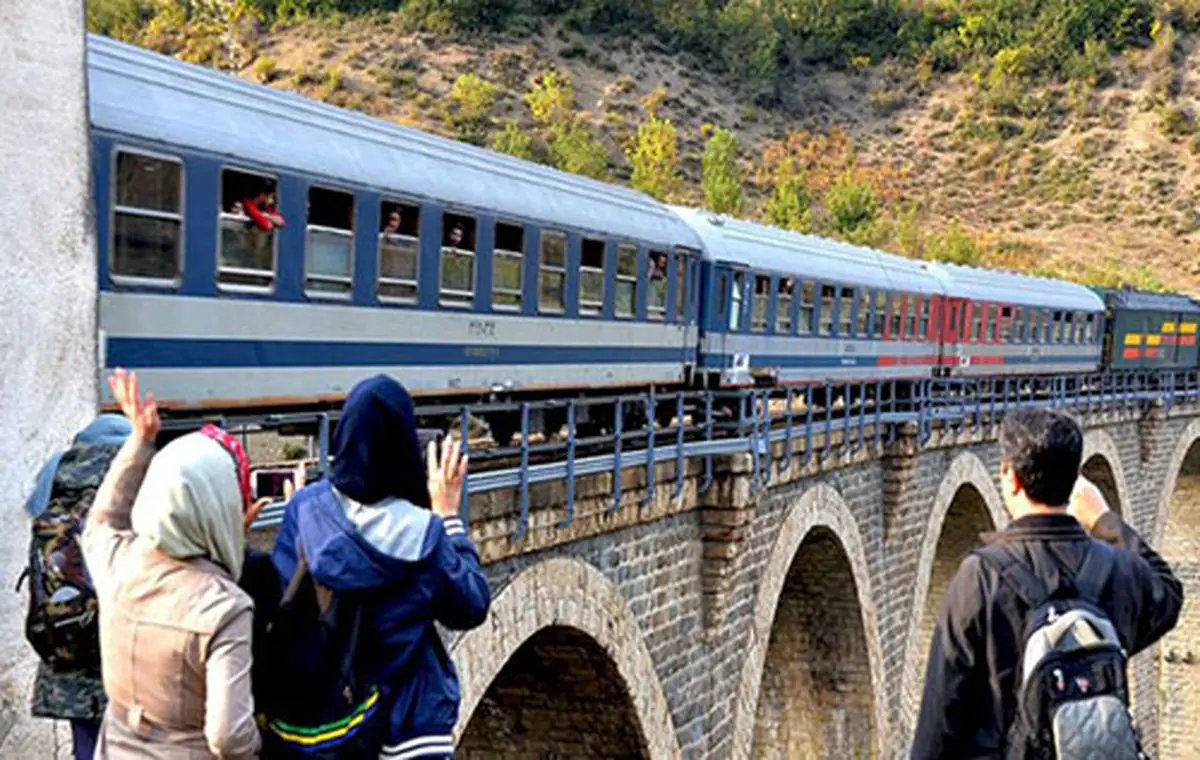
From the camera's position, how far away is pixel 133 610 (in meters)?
3.63

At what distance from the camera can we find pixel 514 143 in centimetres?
5997

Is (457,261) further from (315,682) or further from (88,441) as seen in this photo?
(315,682)

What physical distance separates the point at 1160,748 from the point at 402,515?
3628cm

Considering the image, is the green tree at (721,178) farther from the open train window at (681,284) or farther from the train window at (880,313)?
the open train window at (681,284)

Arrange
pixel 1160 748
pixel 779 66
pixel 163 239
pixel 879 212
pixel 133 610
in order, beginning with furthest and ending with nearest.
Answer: pixel 779 66
pixel 879 212
pixel 1160 748
pixel 163 239
pixel 133 610

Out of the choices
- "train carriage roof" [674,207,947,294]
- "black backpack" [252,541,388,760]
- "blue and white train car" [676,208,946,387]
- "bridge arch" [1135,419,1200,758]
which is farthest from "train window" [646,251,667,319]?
"bridge arch" [1135,419,1200,758]

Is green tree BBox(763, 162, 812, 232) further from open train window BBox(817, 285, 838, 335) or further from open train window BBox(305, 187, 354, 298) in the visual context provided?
open train window BBox(305, 187, 354, 298)

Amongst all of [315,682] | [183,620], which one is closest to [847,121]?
[315,682]

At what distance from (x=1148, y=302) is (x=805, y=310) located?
2030 centimetres

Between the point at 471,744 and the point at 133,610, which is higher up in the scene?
the point at 133,610

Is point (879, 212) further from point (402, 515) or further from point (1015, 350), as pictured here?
point (402, 515)

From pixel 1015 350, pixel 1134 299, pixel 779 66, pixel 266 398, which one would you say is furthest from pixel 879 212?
pixel 266 398

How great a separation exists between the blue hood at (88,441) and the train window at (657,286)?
11.0 metres

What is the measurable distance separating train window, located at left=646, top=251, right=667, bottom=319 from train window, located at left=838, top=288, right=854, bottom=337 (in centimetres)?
603
